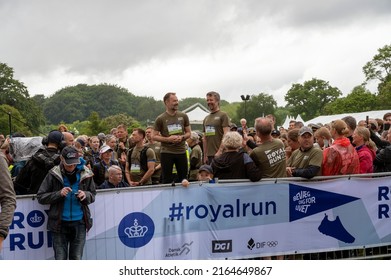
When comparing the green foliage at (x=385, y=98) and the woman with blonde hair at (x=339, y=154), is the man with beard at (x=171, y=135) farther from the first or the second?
the green foliage at (x=385, y=98)

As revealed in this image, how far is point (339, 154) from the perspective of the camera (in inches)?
305

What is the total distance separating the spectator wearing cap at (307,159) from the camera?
752cm

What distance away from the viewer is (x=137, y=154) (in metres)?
9.55

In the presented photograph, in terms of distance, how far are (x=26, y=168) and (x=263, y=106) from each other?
9005 cm

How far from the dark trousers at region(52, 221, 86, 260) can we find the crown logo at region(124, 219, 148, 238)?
2.05 feet

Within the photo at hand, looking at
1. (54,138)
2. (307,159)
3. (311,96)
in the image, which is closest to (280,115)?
(311,96)

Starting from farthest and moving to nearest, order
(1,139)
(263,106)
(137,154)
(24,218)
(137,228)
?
(263,106) < (1,139) < (137,154) < (137,228) < (24,218)

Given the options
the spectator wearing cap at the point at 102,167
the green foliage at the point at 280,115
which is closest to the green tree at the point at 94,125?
the green foliage at the point at 280,115

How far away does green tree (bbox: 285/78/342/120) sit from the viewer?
115m

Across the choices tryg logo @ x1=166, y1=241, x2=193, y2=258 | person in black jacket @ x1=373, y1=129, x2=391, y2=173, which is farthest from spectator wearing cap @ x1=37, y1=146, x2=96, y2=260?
person in black jacket @ x1=373, y1=129, x2=391, y2=173

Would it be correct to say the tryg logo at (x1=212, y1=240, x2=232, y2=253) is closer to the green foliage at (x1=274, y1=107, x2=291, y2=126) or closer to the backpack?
the backpack

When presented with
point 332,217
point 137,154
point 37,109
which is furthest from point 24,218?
point 37,109

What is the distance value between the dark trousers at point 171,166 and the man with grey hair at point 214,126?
2.12 ft
